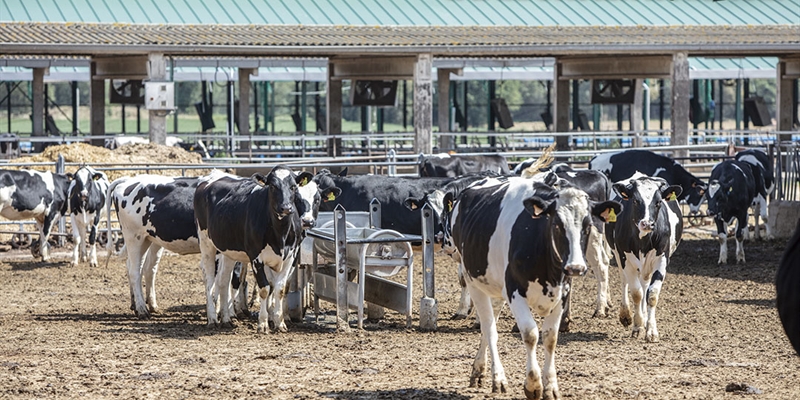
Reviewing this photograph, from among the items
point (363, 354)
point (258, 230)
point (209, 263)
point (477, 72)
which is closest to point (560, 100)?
point (477, 72)

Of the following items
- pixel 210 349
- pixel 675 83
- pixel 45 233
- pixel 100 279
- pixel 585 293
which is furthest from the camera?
pixel 675 83

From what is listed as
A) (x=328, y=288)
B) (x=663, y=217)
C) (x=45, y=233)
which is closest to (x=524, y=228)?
(x=663, y=217)

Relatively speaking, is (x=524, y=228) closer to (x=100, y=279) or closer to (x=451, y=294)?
(x=451, y=294)

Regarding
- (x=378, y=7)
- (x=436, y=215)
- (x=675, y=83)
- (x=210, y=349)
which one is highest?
(x=378, y=7)

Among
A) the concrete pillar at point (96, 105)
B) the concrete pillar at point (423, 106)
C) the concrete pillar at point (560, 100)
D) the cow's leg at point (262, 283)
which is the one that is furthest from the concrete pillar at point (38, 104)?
the cow's leg at point (262, 283)

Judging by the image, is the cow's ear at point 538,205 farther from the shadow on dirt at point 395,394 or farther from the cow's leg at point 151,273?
the cow's leg at point 151,273

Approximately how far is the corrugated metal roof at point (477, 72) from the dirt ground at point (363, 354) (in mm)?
27669

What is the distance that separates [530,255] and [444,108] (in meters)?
26.1

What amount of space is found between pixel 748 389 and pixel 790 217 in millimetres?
12113

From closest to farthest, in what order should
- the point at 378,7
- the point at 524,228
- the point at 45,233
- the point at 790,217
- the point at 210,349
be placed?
the point at 524,228, the point at 210,349, the point at 45,233, the point at 790,217, the point at 378,7

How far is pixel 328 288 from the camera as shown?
1100 centimetres

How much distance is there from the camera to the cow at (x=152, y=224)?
11836 mm

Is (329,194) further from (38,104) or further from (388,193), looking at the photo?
(38,104)

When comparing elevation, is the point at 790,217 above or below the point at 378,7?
below
